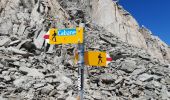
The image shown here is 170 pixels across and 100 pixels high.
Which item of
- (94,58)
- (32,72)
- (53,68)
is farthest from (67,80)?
(94,58)

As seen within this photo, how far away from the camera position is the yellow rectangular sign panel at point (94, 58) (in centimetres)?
730

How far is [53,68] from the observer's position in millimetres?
23266

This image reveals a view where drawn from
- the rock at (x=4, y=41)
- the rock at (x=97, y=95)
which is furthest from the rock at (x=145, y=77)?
the rock at (x=4, y=41)

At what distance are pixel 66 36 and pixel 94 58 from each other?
2.51ft

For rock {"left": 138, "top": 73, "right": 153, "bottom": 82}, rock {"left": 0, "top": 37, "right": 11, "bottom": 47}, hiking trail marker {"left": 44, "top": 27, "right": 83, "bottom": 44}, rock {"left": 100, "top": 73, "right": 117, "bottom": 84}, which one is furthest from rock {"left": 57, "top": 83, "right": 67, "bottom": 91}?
hiking trail marker {"left": 44, "top": 27, "right": 83, "bottom": 44}

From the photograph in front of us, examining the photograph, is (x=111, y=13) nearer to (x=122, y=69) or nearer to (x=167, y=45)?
(x=167, y=45)

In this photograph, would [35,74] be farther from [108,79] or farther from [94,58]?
[94,58]

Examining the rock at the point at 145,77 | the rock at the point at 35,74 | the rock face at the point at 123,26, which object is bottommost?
the rock at the point at 145,77

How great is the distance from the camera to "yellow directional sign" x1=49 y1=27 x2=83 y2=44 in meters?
7.11

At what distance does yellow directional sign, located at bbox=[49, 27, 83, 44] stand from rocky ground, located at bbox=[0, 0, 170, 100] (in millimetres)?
10613

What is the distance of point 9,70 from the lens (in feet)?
68.3

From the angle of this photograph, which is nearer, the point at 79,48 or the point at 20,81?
the point at 79,48

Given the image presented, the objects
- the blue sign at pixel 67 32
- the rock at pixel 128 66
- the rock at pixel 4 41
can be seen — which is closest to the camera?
the blue sign at pixel 67 32

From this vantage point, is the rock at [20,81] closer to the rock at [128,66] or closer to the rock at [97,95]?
the rock at [97,95]
